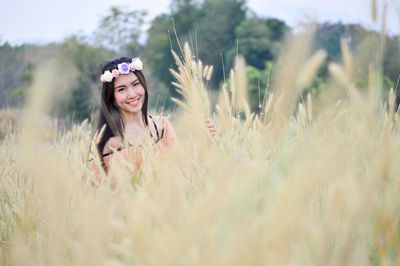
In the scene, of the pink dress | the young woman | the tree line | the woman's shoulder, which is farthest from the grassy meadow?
the tree line

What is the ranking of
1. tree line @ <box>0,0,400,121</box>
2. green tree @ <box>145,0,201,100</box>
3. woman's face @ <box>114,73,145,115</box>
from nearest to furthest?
woman's face @ <box>114,73,145,115</box> < tree line @ <box>0,0,400,121</box> < green tree @ <box>145,0,201,100</box>

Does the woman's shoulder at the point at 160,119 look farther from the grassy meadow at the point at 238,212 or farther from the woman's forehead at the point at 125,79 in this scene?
the grassy meadow at the point at 238,212

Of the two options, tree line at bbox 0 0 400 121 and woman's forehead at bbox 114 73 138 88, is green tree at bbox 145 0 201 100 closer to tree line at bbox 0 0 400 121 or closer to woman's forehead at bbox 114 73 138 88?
tree line at bbox 0 0 400 121

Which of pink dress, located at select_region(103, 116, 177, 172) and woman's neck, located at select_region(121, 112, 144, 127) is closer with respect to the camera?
pink dress, located at select_region(103, 116, 177, 172)

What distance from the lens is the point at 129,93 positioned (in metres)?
2.51

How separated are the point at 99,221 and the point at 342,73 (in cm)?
49

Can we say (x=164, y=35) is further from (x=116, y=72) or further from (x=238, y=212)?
(x=238, y=212)

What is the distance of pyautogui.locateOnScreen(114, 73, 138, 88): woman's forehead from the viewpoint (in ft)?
8.56

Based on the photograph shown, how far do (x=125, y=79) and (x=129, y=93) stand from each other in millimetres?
167

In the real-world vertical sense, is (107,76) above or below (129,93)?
above

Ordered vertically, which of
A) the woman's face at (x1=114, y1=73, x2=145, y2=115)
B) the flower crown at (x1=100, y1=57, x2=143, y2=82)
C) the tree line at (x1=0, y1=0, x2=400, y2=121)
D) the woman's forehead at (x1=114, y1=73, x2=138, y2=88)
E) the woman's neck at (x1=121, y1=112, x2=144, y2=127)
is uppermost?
the tree line at (x1=0, y1=0, x2=400, y2=121)

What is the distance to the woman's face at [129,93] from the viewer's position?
2.51 meters

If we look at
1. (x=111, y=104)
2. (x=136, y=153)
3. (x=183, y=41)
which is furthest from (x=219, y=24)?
(x=136, y=153)

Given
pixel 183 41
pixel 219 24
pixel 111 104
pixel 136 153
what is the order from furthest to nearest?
1. pixel 219 24
2. pixel 183 41
3. pixel 111 104
4. pixel 136 153
